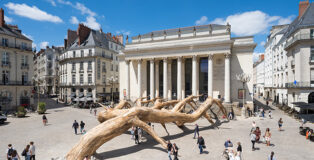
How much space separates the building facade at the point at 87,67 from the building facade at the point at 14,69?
33.7 ft

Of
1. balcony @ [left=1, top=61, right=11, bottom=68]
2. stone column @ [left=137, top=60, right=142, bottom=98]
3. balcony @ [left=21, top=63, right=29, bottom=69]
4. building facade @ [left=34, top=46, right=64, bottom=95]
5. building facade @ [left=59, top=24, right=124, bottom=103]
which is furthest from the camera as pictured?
building facade @ [left=34, top=46, right=64, bottom=95]

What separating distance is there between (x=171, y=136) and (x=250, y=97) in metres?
20.3

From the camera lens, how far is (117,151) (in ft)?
39.0

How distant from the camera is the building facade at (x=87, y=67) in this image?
139ft

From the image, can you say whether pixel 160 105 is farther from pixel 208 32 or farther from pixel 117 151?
pixel 208 32

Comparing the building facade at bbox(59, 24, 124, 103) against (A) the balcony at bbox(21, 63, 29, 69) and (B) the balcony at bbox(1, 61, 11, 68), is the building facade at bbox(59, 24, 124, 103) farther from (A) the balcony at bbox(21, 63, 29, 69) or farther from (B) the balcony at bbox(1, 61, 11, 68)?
(B) the balcony at bbox(1, 61, 11, 68)

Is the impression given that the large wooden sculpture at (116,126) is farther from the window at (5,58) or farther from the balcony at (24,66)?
the balcony at (24,66)

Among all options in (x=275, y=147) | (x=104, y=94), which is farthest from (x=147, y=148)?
(x=104, y=94)

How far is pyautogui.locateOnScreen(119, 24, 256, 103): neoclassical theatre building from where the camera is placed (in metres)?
28.6

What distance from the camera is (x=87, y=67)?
4288 centimetres

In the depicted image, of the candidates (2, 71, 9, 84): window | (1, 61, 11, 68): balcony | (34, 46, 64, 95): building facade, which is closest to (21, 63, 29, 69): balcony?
(1, 61, 11, 68): balcony

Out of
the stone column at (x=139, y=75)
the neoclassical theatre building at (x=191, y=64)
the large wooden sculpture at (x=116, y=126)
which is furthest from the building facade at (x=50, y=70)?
the large wooden sculpture at (x=116, y=126)

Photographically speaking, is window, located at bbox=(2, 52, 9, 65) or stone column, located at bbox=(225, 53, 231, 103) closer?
stone column, located at bbox=(225, 53, 231, 103)

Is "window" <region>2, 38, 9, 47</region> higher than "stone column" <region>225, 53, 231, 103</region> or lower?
higher
